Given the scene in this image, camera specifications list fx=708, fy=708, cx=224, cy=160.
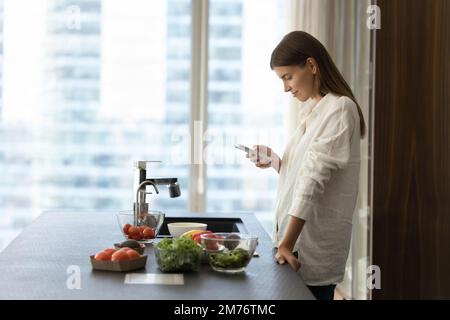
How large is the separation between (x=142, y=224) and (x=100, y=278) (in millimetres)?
659

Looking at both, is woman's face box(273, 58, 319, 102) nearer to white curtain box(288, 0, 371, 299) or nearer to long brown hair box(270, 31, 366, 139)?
long brown hair box(270, 31, 366, 139)

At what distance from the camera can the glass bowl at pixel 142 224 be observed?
2510mm

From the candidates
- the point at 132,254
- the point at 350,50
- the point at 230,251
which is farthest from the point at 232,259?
the point at 350,50

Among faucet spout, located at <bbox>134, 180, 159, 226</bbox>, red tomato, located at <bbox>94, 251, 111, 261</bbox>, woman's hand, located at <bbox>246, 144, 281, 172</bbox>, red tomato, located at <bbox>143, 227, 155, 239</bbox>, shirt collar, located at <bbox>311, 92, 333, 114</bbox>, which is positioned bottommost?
red tomato, located at <bbox>143, 227, 155, 239</bbox>

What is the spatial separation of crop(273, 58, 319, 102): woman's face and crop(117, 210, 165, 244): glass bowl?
2.18 ft

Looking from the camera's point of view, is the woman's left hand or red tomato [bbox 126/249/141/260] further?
the woman's left hand

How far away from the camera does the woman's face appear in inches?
93.4

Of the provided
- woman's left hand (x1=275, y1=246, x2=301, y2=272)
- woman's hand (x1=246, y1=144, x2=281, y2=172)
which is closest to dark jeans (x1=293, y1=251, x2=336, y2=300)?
woman's left hand (x1=275, y1=246, x2=301, y2=272)

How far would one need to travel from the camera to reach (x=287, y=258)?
2125 mm

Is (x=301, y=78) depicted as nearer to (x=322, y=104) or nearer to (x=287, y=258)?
(x=322, y=104)

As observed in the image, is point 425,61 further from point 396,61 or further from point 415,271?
point 415,271

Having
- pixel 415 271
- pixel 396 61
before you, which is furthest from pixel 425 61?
pixel 415 271

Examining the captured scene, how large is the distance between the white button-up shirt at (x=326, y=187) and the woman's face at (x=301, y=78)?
68 millimetres

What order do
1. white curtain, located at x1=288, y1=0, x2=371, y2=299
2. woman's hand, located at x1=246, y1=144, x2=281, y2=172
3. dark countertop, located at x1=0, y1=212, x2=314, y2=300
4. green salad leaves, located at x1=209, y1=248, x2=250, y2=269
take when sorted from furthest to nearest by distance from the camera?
white curtain, located at x1=288, y1=0, x2=371, y2=299, woman's hand, located at x1=246, y1=144, x2=281, y2=172, green salad leaves, located at x1=209, y1=248, x2=250, y2=269, dark countertop, located at x1=0, y1=212, x2=314, y2=300
